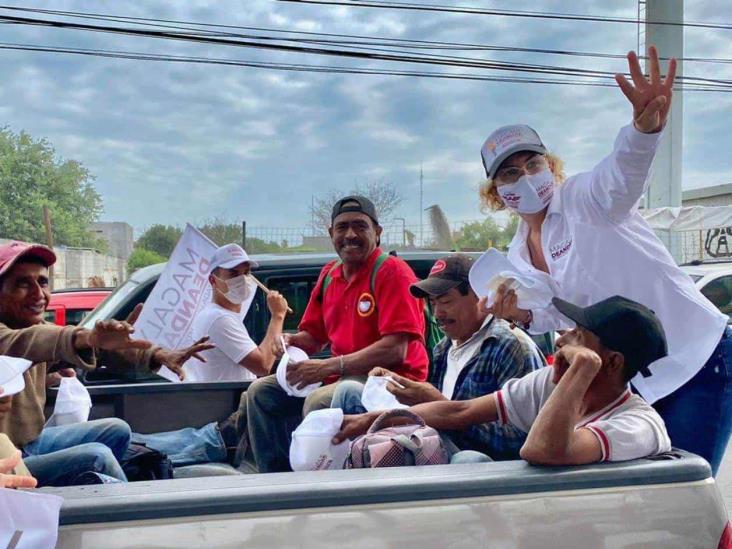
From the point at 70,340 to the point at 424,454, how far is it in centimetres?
127

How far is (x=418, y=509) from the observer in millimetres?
1555

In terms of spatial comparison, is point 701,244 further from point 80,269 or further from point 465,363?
point 80,269

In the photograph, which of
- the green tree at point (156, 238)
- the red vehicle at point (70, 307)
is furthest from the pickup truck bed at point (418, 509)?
the green tree at point (156, 238)

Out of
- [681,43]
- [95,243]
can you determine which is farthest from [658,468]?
[95,243]

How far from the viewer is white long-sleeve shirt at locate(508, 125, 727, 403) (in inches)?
91.3

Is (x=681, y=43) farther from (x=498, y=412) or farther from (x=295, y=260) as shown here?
(x=498, y=412)

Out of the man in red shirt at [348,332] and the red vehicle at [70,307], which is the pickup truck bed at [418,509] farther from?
the red vehicle at [70,307]

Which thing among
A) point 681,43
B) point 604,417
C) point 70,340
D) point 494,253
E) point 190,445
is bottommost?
point 190,445

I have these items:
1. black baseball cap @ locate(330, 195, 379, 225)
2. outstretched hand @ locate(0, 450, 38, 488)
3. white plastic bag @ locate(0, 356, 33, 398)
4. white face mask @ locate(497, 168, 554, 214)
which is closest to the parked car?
black baseball cap @ locate(330, 195, 379, 225)

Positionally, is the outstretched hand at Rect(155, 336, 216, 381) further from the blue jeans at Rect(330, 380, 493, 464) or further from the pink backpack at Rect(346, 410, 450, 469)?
the pink backpack at Rect(346, 410, 450, 469)

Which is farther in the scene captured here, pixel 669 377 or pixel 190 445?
pixel 190 445

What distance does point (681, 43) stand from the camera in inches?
677

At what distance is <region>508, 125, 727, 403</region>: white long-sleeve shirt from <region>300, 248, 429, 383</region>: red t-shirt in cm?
93

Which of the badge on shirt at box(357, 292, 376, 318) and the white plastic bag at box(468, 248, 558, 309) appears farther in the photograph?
the badge on shirt at box(357, 292, 376, 318)
